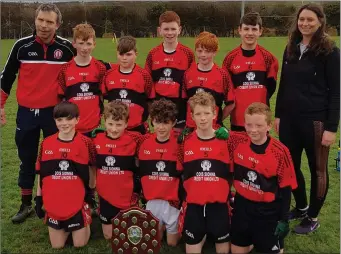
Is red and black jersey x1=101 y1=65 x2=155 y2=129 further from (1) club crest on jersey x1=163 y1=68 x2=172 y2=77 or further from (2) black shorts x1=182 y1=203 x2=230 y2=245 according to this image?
(2) black shorts x1=182 y1=203 x2=230 y2=245

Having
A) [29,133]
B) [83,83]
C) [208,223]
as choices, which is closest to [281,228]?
[208,223]

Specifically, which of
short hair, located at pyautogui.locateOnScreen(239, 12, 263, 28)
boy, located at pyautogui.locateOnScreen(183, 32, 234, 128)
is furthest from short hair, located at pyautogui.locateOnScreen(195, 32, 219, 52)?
short hair, located at pyautogui.locateOnScreen(239, 12, 263, 28)

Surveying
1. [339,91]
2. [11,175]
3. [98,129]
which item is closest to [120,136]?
[98,129]

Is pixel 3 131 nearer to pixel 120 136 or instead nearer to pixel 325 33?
pixel 120 136

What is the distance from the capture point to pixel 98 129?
14.2ft

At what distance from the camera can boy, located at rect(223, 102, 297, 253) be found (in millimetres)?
3645

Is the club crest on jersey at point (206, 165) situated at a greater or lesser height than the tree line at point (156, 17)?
lesser

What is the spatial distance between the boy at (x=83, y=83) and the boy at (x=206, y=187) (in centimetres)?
126

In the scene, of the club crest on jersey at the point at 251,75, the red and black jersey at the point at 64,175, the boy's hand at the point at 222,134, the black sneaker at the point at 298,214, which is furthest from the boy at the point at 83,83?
the black sneaker at the point at 298,214

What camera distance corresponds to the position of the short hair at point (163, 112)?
408 cm

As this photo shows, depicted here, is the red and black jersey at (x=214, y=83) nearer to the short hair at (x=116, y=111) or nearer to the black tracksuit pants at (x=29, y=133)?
the short hair at (x=116, y=111)

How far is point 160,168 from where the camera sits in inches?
164

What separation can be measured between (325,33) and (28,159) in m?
3.41

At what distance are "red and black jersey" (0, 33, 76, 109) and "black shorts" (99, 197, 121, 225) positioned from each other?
128 centimetres
